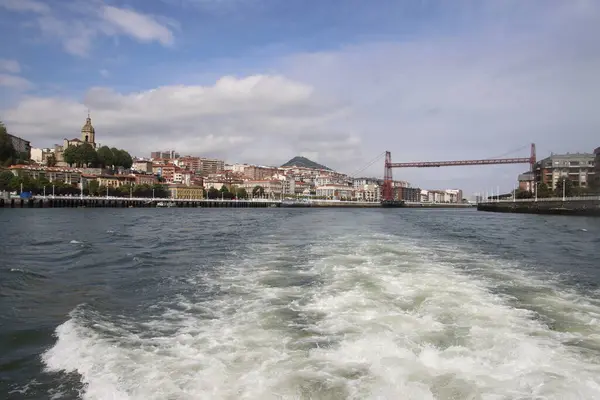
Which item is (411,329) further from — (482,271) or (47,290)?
(47,290)

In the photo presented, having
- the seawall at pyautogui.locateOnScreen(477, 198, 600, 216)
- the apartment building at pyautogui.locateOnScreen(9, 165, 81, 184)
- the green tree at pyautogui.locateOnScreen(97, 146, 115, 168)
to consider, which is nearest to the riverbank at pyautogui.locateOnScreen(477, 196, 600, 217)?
the seawall at pyautogui.locateOnScreen(477, 198, 600, 216)

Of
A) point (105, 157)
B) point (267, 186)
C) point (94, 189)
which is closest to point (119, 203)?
point (94, 189)

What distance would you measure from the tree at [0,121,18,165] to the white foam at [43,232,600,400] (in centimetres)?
9578

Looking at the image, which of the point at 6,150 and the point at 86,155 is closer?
the point at 6,150

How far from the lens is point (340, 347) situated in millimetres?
4641

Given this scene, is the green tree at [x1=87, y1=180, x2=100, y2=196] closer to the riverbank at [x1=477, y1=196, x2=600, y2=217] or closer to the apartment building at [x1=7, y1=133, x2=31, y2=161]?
the apartment building at [x1=7, y1=133, x2=31, y2=161]

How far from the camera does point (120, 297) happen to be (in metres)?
7.34

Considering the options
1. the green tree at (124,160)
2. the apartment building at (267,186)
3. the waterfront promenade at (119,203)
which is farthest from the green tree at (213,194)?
the green tree at (124,160)

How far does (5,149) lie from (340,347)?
102m

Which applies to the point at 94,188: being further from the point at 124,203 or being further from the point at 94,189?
the point at 124,203

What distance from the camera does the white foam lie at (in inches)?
148

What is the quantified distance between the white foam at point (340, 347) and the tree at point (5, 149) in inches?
3771

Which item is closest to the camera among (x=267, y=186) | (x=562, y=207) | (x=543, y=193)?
(x=562, y=207)

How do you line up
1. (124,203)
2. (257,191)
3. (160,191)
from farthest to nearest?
(257,191), (160,191), (124,203)
